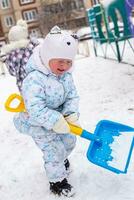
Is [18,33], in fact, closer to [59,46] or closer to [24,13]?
[59,46]

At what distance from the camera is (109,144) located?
10.6ft

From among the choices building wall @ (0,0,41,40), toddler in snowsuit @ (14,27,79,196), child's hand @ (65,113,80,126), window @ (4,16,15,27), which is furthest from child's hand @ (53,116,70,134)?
window @ (4,16,15,27)

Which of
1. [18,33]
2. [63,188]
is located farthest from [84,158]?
[18,33]

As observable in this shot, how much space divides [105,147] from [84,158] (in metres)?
0.75

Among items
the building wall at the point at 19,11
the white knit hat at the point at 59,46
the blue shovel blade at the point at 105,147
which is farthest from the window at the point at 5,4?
the white knit hat at the point at 59,46

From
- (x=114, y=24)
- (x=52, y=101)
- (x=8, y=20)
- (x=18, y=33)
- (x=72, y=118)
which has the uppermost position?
(x=18, y=33)

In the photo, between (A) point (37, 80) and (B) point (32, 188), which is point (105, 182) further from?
(A) point (37, 80)

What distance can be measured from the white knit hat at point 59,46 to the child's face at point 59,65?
0.03m

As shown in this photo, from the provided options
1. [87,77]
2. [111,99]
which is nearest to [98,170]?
[111,99]

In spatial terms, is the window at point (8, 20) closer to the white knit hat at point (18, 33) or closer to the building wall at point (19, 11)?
the building wall at point (19, 11)

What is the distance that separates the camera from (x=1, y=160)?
4.45 meters

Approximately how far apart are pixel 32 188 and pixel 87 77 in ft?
17.6

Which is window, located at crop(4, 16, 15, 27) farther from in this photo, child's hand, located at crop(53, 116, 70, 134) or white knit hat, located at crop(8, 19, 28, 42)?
child's hand, located at crop(53, 116, 70, 134)

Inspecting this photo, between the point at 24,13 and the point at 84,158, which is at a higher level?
the point at 84,158
